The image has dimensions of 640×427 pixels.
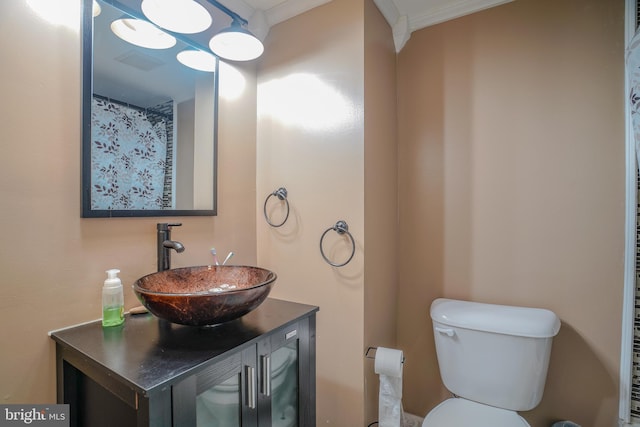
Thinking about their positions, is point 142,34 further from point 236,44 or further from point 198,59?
point 236,44

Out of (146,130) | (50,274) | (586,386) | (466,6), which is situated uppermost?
(466,6)

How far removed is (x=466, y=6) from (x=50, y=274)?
2146 millimetres

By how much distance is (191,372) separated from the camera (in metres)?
0.71

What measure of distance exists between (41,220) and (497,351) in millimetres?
1754

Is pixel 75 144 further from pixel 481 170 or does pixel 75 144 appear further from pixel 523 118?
pixel 523 118

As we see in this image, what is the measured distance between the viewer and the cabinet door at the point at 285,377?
0.95 m

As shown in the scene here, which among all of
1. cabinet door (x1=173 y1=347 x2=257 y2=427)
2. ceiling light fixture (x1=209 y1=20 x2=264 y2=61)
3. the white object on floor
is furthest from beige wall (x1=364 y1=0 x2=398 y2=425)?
cabinet door (x1=173 y1=347 x2=257 y2=427)

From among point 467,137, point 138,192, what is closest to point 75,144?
point 138,192

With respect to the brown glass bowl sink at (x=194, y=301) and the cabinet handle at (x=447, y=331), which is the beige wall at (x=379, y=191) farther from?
the brown glass bowl sink at (x=194, y=301)

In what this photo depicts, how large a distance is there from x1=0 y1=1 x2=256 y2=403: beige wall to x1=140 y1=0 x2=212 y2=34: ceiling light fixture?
280 millimetres

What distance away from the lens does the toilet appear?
3.85ft

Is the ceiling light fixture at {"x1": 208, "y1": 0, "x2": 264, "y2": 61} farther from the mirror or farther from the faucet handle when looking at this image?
the faucet handle

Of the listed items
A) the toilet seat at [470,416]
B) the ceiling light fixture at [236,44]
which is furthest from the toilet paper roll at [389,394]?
the ceiling light fixture at [236,44]

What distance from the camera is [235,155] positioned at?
153cm
